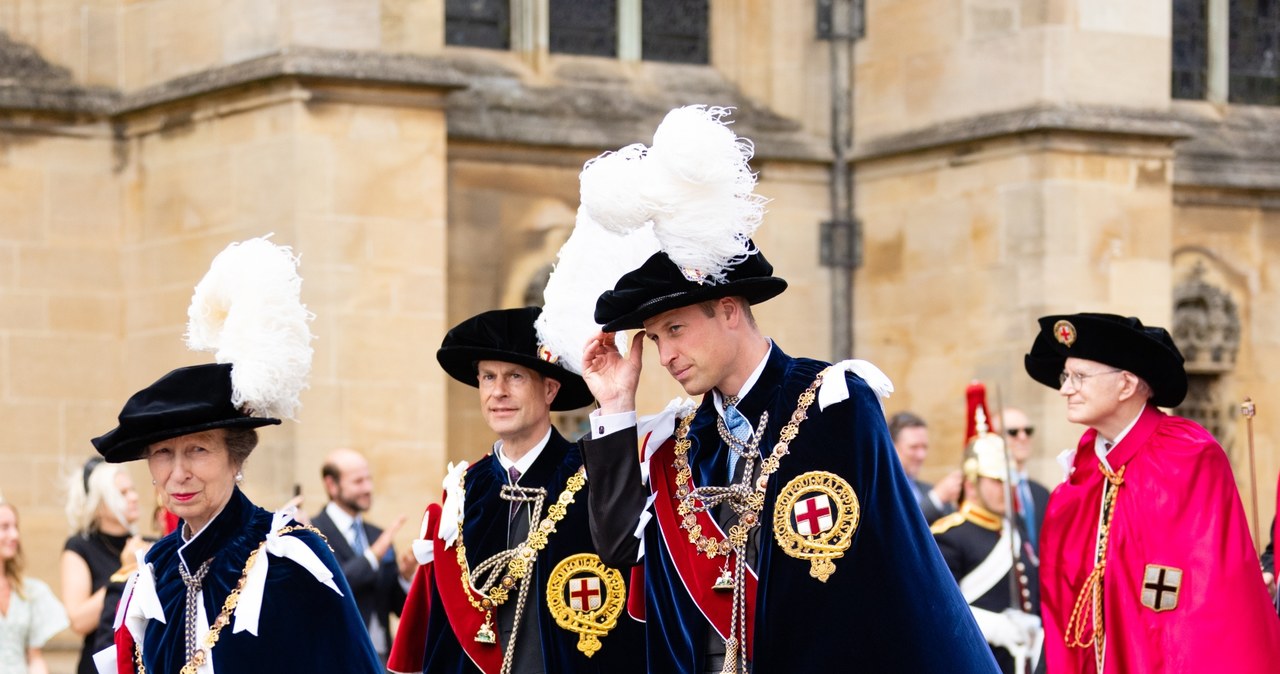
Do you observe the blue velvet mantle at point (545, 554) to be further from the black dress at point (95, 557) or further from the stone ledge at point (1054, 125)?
the stone ledge at point (1054, 125)

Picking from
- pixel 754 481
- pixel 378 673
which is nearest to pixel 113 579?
pixel 378 673

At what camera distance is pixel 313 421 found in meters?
14.1

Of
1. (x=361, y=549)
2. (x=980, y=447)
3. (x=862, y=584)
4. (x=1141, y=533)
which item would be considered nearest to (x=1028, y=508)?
(x=980, y=447)

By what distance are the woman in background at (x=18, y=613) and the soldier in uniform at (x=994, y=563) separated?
12.1 ft

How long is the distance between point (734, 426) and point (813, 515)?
0.36 m

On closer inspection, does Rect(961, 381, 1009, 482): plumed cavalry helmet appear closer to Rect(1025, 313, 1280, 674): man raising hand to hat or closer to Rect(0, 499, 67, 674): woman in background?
Rect(1025, 313, 1280, 674): man raising hand to hat

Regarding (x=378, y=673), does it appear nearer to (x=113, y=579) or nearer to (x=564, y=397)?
(x=564, y=397)

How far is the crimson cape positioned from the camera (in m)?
8.91

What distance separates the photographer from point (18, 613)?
37.0ft

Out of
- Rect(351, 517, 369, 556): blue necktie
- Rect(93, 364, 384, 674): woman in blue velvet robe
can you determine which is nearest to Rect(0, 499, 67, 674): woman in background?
Rect(351, 517, 369, 556): blue necktie

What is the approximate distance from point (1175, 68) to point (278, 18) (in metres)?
6.35

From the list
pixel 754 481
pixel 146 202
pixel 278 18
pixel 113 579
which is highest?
pixel 278 18

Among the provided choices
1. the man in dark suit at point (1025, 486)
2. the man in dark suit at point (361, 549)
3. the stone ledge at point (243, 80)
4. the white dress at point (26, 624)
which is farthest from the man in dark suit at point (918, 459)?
the white dress at point (26, 624)

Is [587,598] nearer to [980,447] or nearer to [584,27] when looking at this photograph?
[980,447]
